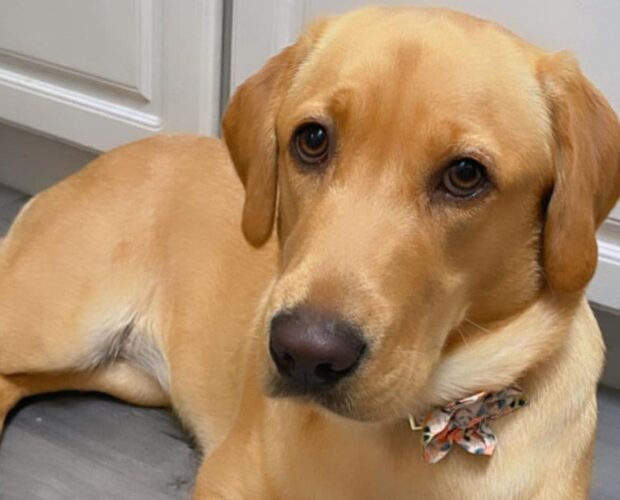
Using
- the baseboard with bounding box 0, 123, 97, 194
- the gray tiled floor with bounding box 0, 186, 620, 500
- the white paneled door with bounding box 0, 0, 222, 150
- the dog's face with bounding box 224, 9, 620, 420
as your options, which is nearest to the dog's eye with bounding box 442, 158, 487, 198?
the dog's face with bounding box 224, 9, 620, 420

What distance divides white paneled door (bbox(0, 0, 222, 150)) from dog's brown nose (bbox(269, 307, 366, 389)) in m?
1.17

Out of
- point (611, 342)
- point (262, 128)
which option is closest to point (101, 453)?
point (262, 128)

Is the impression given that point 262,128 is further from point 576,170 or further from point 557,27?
point 557,27

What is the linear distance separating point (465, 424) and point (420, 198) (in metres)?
0.29

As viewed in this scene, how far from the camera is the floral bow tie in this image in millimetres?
1251

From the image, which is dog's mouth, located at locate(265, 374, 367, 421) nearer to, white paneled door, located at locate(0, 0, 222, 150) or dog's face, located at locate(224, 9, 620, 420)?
dog's face, located at locate(224, 9, 620, 420)

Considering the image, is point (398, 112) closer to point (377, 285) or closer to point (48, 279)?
point (377, 285)

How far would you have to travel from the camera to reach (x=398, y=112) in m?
1.13

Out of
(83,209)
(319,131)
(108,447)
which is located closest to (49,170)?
(83,209)

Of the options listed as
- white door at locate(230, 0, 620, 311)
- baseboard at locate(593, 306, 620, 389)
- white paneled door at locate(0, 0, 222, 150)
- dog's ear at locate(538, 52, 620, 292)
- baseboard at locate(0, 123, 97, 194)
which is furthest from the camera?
baseboard at locate(0, 123, 97, 194)

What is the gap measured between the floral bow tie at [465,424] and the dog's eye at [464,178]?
0.26 meters

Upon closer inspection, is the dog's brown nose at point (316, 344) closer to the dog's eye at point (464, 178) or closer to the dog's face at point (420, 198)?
the dog's face at point (420, 198)

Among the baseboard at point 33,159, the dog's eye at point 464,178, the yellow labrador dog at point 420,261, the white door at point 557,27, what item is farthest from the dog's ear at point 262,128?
the baseboard at point 33,159

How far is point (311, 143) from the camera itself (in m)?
1.22
